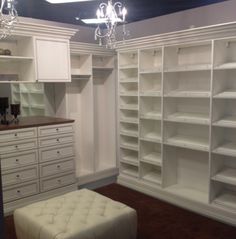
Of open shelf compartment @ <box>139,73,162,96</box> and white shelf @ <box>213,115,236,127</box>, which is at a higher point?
open shelf compartment @ <box>139,73,162,96</box>

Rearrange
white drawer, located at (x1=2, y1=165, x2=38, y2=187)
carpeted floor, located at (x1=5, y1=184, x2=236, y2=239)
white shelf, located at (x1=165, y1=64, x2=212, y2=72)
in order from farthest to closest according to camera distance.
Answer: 1. white drawer, located at (x1=2, y1=165, x2=38, y2=187)
2. white shelf, located at (x1=165, y1=64, x2=212, y2=72)
3. carpeted floor, located at (x1=5, y1=184, x2=236, y2=239)

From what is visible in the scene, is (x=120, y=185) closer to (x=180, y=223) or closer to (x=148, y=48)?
(x=180, y=223)

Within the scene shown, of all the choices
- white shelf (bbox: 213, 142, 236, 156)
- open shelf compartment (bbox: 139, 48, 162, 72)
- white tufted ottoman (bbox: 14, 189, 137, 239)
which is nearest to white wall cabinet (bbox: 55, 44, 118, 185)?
open shelf compartment (bbox: 139, 48, 162, 72)

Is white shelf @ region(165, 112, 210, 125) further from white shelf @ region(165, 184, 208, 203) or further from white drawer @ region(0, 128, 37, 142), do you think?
white drawer @ region(0, 128, 37, 142)

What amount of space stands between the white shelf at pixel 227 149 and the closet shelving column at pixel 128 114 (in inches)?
50.5

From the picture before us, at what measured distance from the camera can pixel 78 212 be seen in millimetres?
2373

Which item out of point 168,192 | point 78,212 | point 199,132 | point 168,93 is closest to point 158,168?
point 168,192

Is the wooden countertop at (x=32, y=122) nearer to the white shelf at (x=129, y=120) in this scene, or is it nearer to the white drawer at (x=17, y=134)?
the white drawer at (x=17, y=134)

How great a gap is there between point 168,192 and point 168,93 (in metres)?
1.32

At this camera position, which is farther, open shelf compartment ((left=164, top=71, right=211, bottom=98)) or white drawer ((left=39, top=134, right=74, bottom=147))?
white drawer ((left=39, top=134, right=74, bottom=147))

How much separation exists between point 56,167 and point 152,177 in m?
1.39

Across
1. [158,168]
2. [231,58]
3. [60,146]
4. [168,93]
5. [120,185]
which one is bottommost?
[120,185]

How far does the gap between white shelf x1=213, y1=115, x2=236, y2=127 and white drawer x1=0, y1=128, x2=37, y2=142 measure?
2192 mm

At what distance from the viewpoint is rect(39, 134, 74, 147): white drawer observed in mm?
3537
